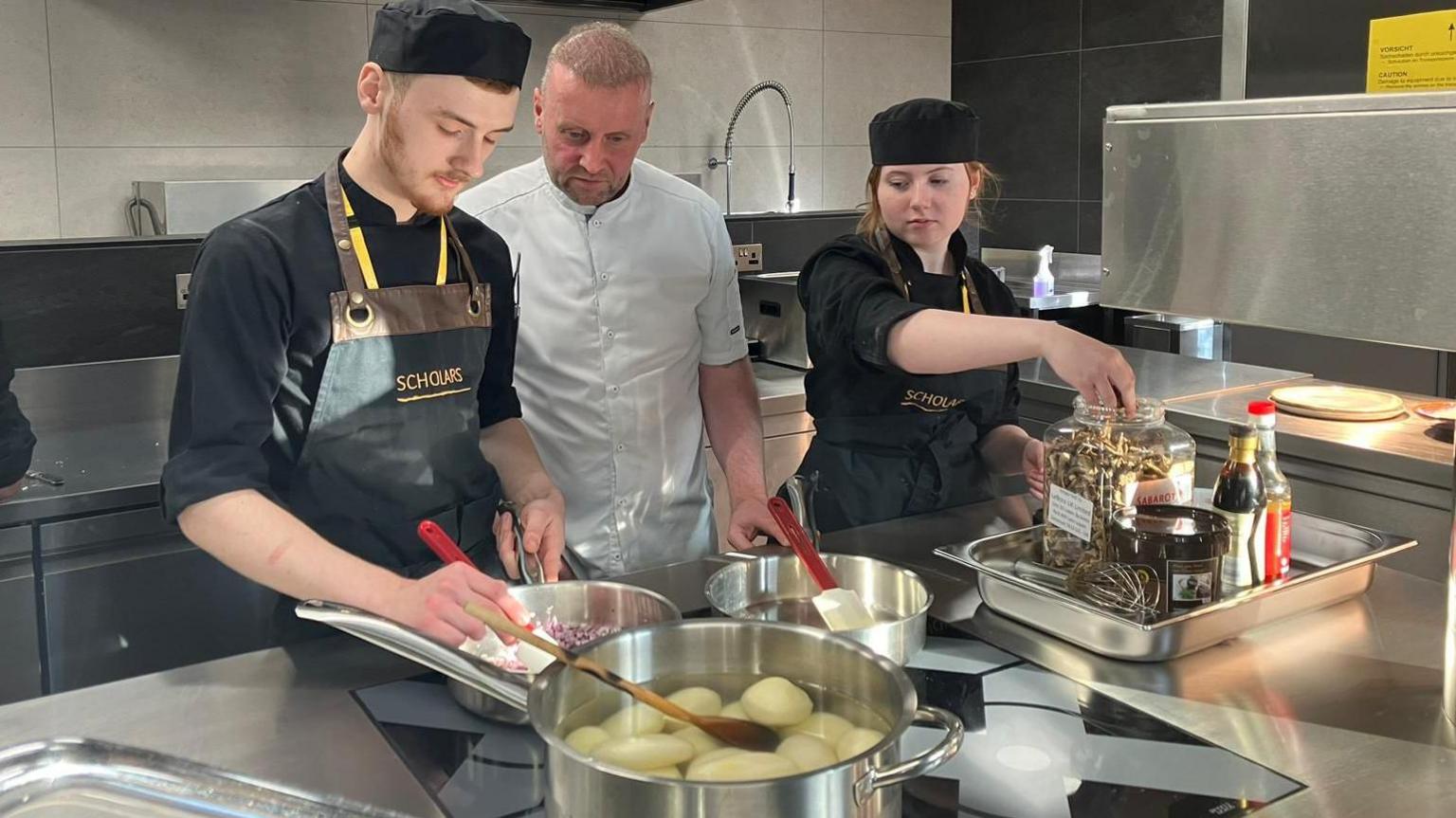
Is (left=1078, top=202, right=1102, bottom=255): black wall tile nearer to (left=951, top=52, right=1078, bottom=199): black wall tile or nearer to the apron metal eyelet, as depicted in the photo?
(left=951, top=52, right=1078, bottom=199): black wall tile

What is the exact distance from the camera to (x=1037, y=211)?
500 centimetres

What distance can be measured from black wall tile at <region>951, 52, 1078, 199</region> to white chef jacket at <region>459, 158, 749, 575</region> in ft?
10.2

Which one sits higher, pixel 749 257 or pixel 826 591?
pixel 749 257

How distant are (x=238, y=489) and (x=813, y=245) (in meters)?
2.63

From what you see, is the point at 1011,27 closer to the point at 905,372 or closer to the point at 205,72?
the point at 205,72

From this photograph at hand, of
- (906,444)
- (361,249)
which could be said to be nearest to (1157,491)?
(906,444)

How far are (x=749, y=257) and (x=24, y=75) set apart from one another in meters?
2.09

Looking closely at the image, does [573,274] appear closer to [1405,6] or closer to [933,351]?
[933,351]

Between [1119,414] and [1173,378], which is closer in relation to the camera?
[1119,414]

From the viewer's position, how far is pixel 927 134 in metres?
1.98

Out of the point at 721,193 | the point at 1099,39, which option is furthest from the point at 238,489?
the point at 1099,39

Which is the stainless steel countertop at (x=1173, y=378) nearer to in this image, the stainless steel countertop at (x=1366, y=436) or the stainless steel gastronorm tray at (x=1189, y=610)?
the stainless steel countertop at (x=1366, y=436)

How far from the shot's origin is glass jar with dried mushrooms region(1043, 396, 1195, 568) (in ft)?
4.35

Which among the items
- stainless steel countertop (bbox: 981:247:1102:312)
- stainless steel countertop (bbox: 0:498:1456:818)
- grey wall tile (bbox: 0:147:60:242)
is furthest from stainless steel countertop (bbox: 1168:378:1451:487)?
grey wall tile (bbox: 0:147:60:242)
